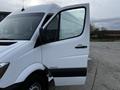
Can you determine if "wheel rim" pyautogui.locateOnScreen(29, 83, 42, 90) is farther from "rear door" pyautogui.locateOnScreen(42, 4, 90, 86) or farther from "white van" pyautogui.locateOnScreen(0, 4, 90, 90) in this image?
"rear door" pyautogui.locateOnScreen(42, 4, 90, 86)

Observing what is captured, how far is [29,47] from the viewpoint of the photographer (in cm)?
A: 522

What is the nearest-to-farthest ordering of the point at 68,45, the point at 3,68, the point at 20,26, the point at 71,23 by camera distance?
1. the point at 3,68
2. the point at 20,26
3. the point at 68,45
4. the point at 71,23

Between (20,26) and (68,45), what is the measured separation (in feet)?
3.59

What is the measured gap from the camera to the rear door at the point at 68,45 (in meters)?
5.76

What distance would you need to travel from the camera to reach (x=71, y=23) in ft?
21.5

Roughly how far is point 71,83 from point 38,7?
6.01 ft

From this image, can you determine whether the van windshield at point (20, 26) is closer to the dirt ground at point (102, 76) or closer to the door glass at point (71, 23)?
the door glass at point (71, 23)

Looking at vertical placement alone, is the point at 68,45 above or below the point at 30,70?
above

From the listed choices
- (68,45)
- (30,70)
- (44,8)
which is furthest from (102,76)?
(30,70)

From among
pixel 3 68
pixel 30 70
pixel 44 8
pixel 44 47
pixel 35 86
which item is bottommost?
pixel 35 86

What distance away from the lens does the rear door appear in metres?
5.76

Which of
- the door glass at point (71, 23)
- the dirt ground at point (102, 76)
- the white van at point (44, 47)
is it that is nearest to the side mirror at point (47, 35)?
the white van at point (44, 47)

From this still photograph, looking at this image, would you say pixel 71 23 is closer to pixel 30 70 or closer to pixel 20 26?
pixel 20 26

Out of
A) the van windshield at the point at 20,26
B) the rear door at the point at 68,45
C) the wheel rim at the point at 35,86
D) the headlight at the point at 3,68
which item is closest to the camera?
the headlight at the point at 3,68
